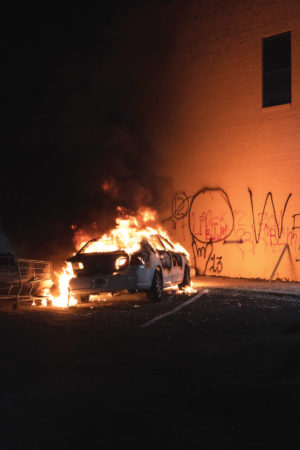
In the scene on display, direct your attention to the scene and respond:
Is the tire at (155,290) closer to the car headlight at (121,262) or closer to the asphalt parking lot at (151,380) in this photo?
the car headlight at (121,262)

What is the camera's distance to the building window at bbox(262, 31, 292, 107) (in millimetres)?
19125

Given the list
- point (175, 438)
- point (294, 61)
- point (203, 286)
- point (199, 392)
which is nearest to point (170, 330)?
point (199, 392)

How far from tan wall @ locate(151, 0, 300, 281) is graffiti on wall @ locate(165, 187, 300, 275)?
32 mm

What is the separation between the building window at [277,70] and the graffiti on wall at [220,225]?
9.81 feet

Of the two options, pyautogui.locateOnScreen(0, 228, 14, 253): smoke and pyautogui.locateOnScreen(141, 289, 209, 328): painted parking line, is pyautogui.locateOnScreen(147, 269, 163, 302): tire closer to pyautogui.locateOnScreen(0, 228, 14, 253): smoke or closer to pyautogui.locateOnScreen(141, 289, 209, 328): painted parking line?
pyautogui.locateOnScreen(141, 289, 209, 328): painted parking line

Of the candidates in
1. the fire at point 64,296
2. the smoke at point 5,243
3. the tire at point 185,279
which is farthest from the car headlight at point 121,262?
the smoke at point 5,243

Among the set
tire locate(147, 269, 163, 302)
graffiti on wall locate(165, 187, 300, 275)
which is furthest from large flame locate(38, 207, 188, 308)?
graffiti on wall locate(165, 187, 300, 275)

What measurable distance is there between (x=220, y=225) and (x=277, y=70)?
5206 millimetres

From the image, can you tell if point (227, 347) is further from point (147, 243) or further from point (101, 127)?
point (101, 127)

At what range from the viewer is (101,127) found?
21297 mm

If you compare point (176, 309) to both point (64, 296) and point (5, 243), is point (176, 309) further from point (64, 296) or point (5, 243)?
point (5, 243)

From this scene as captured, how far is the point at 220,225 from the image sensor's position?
20516 mm

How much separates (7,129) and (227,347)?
1705 cm

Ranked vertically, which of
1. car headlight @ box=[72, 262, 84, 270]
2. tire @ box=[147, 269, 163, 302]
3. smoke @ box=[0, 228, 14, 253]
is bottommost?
tire @ box=[147, 269, 163, 302]
